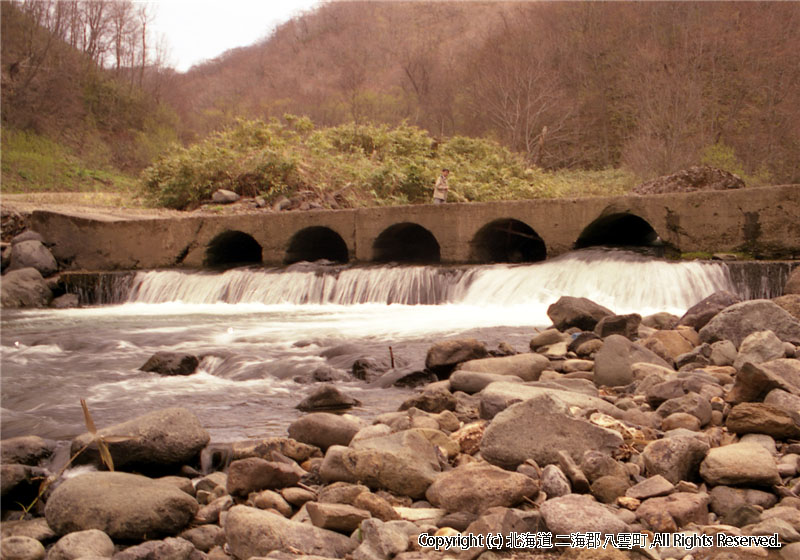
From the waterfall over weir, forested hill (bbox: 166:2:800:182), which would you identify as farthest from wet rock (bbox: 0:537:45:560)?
forested hill (bbox: 166:2:800:182)

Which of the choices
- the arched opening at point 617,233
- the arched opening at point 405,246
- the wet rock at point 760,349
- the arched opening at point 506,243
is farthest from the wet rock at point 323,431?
the arched opening at point 405,246

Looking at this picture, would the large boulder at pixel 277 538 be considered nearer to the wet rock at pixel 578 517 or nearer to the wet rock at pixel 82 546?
the wet rock at pixel 82 546

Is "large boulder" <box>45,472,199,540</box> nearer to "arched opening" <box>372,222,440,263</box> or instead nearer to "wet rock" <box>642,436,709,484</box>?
"wet rock" <box>642,436,709,484</box>

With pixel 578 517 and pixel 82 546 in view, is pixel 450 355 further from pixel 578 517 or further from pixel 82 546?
pixel 82 546

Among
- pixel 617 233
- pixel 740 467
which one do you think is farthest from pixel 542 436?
pixel 617 233

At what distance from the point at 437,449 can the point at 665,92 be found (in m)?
28.6

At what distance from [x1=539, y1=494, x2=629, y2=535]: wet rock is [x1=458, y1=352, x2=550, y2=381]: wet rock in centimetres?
273

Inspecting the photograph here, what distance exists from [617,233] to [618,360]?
374 inches

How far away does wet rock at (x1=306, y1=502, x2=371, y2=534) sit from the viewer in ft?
9.80

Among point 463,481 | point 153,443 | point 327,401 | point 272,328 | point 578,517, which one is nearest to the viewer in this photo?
point 578,517

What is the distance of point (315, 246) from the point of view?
16.2 meters

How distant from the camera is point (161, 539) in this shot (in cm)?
319

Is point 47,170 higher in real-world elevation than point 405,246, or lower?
higher

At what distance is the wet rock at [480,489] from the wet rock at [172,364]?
4507 mm
